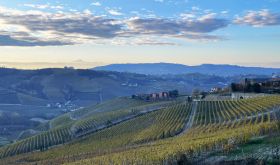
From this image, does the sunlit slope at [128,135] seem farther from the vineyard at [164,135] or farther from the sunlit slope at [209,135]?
the sunlit slope at [209,135]

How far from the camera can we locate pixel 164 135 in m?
65.4

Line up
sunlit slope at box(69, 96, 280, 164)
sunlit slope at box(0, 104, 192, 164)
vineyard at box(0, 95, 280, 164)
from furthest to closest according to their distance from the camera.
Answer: sunlit slope at box(0, 104, 192, 164) → vineyard at box(0, 95, 280, 164) → sunlit slope at box(69, 96, 280, 164)

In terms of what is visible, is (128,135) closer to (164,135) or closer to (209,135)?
(164,135)

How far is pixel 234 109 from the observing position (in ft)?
242

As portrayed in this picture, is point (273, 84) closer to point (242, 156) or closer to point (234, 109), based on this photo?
point (234, 109)

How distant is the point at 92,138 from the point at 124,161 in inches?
1770

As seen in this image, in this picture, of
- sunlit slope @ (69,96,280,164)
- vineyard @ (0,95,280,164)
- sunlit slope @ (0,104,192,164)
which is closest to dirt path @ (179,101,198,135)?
vineyard @ (0,95,280,164)

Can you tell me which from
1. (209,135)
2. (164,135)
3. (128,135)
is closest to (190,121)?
Result: (164,135)

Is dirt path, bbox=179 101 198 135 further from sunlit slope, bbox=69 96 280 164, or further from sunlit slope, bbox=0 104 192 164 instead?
sunlit slope, bbox=69 96 280 164

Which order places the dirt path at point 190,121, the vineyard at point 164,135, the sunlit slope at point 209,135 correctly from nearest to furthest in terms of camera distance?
the sunlit slope at point 209,135 → the vineyard at point 164,135 → the dirt path at point 190,121

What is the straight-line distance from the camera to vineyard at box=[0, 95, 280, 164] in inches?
1525

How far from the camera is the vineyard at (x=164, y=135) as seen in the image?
127 ft

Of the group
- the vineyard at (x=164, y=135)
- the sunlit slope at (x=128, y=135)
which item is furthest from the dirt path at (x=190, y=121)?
the sunlit slope at (x=128, y=135)

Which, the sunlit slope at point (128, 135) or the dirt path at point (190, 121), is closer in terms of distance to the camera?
the sunlit slope at point (128, 135)
